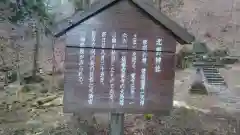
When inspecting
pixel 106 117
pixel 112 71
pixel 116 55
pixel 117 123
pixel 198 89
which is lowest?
pixel 106 117

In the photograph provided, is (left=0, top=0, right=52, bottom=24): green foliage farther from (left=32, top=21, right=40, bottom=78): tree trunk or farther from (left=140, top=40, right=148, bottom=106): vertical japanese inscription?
(left=140, top=40, right=148, bottom=106): vertical japanese inscription

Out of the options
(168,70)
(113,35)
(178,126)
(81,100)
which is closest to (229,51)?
(178,126)

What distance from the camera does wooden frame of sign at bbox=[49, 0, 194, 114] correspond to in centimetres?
172

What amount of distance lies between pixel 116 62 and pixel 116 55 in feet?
0.15

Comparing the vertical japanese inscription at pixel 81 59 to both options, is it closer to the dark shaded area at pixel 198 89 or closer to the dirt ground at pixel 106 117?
the dirt ground at pixel 106 117

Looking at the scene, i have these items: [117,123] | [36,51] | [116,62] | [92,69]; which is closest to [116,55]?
[116,62]

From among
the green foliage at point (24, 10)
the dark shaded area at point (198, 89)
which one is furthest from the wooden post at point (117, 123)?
the green foliage at point (24, 10)

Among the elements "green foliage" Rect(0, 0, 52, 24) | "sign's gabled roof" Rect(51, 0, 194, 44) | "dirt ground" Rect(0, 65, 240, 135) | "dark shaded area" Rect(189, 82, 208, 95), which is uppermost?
"green foliage" Rect(0, 0, 52, 24)

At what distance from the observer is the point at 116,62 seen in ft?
5.70

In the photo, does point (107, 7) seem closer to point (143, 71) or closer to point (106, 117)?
point (143, 71)

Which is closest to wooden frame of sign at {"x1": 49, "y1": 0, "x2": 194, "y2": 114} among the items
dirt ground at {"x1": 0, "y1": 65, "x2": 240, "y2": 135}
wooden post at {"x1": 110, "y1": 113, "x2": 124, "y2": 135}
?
wooden post at {"x1": 110, "y1": 113, "x2": 124, "y2": 135}

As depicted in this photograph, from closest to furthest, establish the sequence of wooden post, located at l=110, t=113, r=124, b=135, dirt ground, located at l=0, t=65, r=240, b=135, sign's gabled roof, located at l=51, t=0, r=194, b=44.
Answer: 1. sign's gabled roof, located at l=51, t=0, r=194, b=44
2. wooden post, located at l=110, t=113, r=124, b=135
3. dirt ground, located at l=0, t=65, r=240, b=135

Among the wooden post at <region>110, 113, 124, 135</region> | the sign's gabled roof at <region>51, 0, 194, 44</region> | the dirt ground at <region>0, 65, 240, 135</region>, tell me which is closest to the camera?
the sign's gabled roof at <region>51, 0, 194, 44</region>

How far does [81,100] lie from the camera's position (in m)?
1.74
